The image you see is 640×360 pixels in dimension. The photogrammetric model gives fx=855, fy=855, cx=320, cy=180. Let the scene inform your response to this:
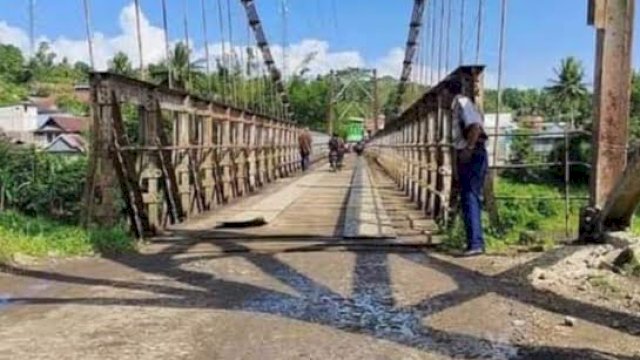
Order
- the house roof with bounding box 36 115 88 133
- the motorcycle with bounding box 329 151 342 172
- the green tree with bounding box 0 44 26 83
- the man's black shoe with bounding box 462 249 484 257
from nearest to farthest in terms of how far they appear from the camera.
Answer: the man's black shoe with bounding box 462 249 484 257 < the green tree with bounding box 0 44 26 83 < the motorcycle with bounding box 329 151 342 172 < the house roof with bounding box 36 115 88 133

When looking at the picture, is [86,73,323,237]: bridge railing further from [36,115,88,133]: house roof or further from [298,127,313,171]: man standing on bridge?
[36,115,88,133]: house roof

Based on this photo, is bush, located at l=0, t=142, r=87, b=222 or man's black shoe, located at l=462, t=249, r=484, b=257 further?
bush, located at l=0, t=142, r=87, b=222

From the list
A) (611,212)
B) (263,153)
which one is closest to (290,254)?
(611,212)

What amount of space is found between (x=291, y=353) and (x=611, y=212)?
325 cm

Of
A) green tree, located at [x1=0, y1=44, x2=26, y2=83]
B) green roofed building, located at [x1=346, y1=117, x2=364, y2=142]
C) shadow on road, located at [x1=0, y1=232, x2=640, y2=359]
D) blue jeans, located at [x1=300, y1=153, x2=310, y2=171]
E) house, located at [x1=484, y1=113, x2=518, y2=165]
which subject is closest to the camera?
shadow on road, located at [x1=0, y1=232, x2=640, y2=359]

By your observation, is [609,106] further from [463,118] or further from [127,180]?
[127,180]

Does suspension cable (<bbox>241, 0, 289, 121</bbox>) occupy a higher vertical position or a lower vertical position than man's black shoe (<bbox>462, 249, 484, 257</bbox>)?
higher

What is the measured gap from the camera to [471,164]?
6270 mm

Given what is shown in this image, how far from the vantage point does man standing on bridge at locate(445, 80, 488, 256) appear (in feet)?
20.2

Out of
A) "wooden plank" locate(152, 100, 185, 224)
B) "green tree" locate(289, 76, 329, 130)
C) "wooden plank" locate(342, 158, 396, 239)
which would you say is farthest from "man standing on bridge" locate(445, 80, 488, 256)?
"green tree" locate(289, 76, 329, 130)

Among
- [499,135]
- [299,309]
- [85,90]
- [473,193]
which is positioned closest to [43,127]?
[85,90]

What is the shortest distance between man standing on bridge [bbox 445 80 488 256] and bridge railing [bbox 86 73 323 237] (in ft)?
9.13

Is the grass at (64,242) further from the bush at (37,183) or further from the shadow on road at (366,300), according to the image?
the bush at (37,183)

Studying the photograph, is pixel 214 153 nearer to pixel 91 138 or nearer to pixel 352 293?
pixel 91 138
